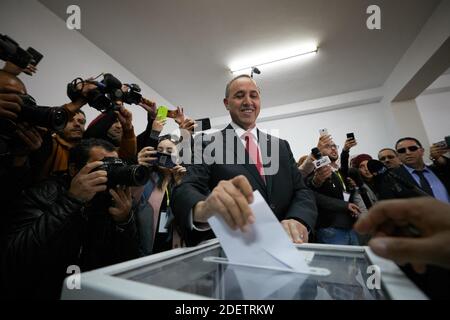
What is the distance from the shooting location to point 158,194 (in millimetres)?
1535

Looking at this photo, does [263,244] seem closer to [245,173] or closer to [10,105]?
[245,173]

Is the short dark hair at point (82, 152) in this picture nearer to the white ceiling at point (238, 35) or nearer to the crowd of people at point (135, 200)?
the crowd of people at point (135, 200)

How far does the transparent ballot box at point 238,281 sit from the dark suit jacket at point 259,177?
0.86ft

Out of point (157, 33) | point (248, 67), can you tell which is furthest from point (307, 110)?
point (157, 33)

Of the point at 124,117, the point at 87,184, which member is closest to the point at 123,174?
the point at 87,184

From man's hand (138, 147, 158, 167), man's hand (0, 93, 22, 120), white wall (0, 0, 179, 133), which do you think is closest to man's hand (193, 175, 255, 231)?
man's hand (0, 93, 22, 120)

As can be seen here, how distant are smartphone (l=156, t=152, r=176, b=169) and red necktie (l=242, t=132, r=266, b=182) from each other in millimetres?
721

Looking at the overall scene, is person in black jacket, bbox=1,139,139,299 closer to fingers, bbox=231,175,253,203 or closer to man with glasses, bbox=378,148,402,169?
fingers, bbox=231,175,253,203

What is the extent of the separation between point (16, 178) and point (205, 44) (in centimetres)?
244

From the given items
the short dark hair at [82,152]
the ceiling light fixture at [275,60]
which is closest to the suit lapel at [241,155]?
the short dark hair at [82,152]

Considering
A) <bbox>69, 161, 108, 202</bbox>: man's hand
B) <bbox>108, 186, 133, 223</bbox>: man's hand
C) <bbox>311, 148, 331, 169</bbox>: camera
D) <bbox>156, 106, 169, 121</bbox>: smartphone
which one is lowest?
<bbox>108, 186, 133, 223</bbox>: man's hand

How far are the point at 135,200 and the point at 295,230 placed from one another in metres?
1.01

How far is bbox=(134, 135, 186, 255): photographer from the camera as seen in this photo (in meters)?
1.30

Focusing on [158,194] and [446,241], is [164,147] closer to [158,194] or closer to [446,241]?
[158,194]
